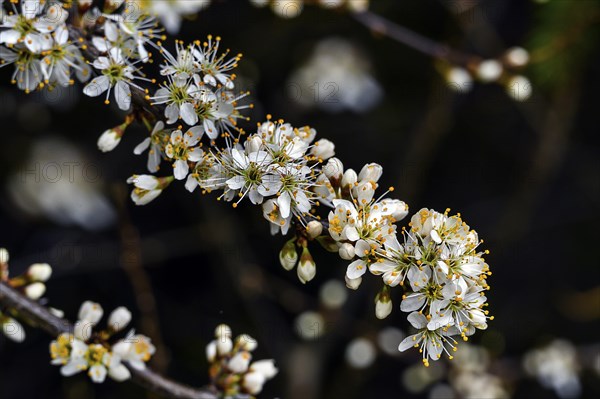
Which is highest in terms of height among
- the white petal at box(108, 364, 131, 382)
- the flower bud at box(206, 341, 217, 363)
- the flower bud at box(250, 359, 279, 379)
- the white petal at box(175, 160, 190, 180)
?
the white petal at box(175, 160, 190, 180)

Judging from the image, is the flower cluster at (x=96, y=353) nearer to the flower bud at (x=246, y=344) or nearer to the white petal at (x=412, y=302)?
the flower bud at (x=246, y=344)

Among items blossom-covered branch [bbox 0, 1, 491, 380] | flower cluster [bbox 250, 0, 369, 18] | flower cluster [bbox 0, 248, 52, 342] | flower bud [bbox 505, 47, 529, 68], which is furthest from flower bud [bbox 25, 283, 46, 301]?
flower bud [bbox 505, 47, 529, 68]

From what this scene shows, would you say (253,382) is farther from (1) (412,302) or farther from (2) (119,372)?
(1) (412,302)

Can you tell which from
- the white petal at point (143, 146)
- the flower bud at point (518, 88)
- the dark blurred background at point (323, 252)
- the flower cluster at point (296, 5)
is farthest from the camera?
the dark blurred background at point (323, 252)

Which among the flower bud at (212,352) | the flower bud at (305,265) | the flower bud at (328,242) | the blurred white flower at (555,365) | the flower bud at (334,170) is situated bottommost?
the flower bud at (212,352)

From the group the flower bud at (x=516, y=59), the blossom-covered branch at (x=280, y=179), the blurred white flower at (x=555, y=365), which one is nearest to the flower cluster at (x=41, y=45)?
the blossom-covered branch at (x=280, y=179)

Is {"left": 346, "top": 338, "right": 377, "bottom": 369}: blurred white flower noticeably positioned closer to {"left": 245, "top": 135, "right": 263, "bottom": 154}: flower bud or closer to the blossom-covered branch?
the blossom-covered branch

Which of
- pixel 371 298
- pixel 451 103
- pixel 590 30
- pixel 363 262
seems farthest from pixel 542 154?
pixel 363 262
